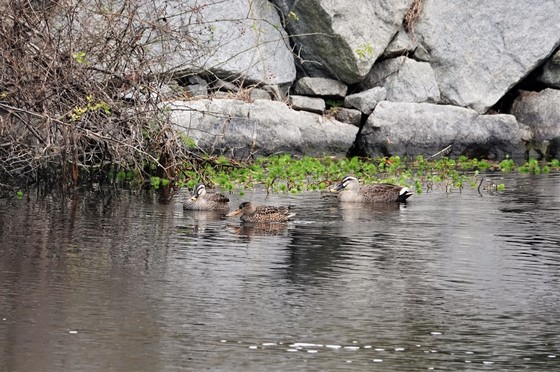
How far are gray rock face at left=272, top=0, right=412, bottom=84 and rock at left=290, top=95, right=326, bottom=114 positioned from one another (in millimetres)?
718

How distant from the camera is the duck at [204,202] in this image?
17.3m

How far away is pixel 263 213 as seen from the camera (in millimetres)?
16109

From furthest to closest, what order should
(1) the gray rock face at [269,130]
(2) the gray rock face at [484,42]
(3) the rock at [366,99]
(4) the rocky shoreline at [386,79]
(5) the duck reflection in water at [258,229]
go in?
1. (2) the gray rock face at [484,42]
2. (3) the rock at [366,99]
3. (4) the rocky shoreline at [386,79]
4. (1) the gray rock face at [269,130]
5. (5) the duck reflection in water at [258,229]

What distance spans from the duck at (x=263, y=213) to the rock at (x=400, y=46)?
1086 centimetres

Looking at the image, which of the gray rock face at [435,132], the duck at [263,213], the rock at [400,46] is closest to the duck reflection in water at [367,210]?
the duck at [263,213]

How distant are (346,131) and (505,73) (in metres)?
4.20

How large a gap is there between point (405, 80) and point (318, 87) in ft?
5.81

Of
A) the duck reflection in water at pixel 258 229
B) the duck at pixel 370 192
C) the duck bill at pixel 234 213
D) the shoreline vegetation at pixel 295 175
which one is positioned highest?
the shoreline vegetation at pixel 295 175

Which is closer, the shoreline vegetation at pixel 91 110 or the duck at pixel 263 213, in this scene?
the duck at pixel 263 213

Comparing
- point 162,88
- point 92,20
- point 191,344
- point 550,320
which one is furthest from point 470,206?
point 191,344

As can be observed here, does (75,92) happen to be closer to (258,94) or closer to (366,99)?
(258,94)

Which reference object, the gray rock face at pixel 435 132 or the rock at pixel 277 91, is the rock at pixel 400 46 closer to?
the gray rock face at pixel 435 132

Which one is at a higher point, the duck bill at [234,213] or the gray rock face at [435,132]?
the gray rock face at [435,132]

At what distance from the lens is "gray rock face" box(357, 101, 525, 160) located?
84.1 feet
